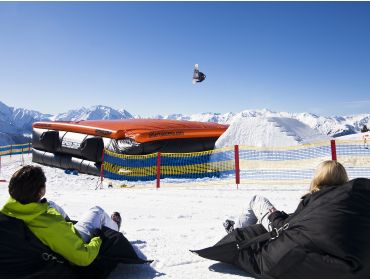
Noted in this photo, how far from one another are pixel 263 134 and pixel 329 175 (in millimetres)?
13807

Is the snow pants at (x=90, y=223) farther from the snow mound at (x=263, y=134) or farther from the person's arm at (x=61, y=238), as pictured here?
the snow mound at (x=263, y=134)

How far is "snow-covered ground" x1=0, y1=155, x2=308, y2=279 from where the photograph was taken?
3.33m

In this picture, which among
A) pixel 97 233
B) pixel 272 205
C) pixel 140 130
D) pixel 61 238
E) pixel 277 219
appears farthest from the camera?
pixel 140 130

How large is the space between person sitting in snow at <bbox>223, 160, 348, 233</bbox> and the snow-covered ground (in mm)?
502

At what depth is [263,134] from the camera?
16.2 m

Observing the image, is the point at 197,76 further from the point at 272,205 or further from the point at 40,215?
the point at 40,215

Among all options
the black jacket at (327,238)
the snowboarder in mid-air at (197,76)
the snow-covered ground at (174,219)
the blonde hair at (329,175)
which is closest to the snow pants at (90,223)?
the snow-covered ground at (174,219)

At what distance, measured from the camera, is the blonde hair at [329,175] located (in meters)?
2.65

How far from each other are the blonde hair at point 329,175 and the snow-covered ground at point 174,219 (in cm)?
111

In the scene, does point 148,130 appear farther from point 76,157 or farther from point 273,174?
point 273,174

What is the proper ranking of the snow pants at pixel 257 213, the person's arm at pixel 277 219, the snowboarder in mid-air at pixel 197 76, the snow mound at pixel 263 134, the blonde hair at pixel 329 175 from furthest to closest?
1. the snowboarder in mid-air at pixel 197 76
2. the snow mound at pixel 263 134
3. the snow pants at pixel 257 213
4. the person's arm at pixel 277 219
5. the blonde hair at pixel 329 175

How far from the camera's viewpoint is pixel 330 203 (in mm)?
2469

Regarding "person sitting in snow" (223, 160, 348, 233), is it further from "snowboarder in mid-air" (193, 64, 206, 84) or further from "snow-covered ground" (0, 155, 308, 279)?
"snowboarder in mid-air" (193, 64, 206, 84)

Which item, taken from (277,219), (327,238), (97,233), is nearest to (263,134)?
(277,219)
